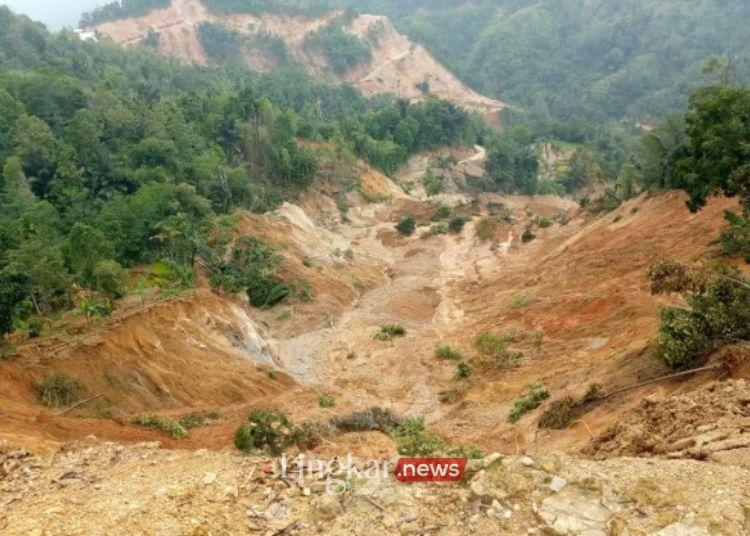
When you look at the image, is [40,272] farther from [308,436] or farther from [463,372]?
[463,372]

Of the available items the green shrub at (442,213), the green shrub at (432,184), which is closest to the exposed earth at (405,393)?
the green shrub at (442,213)

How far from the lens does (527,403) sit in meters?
17.0

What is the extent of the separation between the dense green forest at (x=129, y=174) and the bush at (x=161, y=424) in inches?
180

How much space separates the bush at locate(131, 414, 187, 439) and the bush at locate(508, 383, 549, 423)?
8.49 meters

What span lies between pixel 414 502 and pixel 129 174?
35.3m

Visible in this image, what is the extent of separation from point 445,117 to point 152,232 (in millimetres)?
52971

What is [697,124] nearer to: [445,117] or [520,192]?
[520,192]

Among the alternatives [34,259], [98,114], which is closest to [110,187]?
[98,114]

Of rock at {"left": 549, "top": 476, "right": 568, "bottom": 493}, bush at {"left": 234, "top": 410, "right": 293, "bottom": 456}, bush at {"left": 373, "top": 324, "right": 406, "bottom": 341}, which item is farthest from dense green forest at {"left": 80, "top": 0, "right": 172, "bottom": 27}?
rock at {"left": 549, "top": 476, "right": 568, "bottom": 493}

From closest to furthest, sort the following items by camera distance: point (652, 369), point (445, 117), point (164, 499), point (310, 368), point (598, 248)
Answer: point (164, 499) → point (652, 369) → point (310, 368) → point (598, 248) → point (445, 117)

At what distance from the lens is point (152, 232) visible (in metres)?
30.7

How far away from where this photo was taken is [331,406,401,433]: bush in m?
16.5

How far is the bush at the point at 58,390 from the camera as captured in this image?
1527 centimetres

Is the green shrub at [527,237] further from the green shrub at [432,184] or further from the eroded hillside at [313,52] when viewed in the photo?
the eroded hillside at [313,52]
